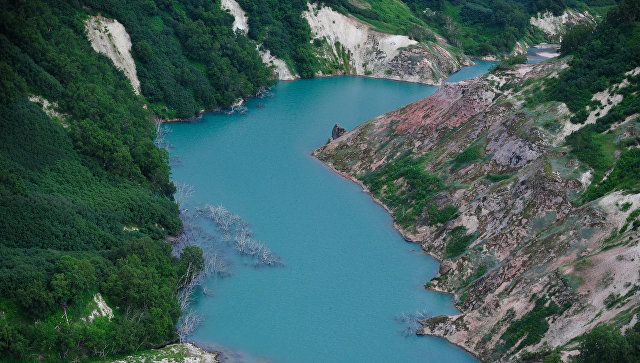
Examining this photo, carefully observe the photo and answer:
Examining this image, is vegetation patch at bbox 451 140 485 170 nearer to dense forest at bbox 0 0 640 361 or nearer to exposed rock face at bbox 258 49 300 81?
dense forest at bbox 0 0 640 361

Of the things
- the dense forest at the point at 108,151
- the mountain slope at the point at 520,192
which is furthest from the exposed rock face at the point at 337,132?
the dense forest at the point at 108,151

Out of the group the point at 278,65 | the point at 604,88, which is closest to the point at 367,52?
the point at 278,65

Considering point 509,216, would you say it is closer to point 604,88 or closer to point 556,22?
point 604,88

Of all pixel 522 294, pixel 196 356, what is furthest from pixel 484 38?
pixel 196 356

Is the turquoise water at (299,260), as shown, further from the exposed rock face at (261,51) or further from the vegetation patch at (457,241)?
the exposed rock face at (261,51)

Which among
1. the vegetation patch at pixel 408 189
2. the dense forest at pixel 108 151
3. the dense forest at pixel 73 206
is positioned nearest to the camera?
the dense forest at pixel 73 206

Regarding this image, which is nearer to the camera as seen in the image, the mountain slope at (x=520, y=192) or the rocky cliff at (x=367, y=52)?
the mountain slope at (x=520, y=192)
